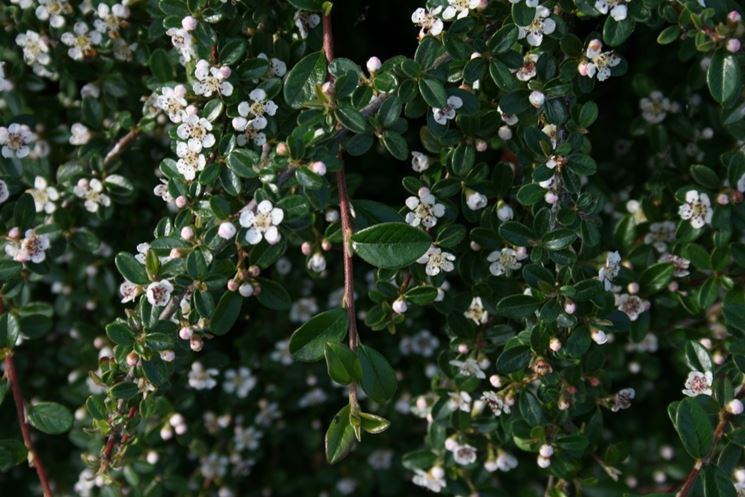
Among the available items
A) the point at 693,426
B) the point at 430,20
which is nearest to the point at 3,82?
the point at 430,20

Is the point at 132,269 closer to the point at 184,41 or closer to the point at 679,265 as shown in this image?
the point at 184,41


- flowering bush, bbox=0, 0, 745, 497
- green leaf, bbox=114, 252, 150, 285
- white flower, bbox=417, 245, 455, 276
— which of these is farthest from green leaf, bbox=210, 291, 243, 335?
white flower, bbox=417, 245, 455, 276

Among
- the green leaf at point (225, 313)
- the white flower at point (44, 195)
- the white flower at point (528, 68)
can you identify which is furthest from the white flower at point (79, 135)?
the white flower at point (528, 68)

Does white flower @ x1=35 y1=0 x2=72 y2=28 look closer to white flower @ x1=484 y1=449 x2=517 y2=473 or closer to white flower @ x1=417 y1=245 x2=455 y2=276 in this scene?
white flower @ x1=417 y1=245 x2=455 y2=276

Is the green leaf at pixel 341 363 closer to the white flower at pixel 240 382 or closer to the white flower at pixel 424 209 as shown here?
the white flower at pixel 424 209

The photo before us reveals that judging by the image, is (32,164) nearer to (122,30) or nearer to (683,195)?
(122,30)
